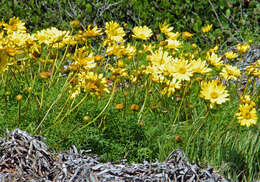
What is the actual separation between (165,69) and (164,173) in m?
0.62

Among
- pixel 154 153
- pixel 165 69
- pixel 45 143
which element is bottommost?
pixel 154 153

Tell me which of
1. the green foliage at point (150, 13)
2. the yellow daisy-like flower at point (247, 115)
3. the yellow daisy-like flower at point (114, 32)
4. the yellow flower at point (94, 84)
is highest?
the yellow daisy-like flower at point (114, 32)

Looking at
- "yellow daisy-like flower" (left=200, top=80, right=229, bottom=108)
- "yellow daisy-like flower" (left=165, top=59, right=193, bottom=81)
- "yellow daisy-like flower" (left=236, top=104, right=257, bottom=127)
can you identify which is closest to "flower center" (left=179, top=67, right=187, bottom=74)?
"yellow daisy-like flower" (left=165, top=59, right=193, bottom=81)

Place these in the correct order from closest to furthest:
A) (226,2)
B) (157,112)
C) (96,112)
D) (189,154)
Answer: (189,154), (96,112), (157,112), (226,2)

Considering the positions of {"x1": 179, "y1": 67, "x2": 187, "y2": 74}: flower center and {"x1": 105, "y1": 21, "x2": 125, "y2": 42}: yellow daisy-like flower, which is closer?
{"x1": 179, "y1": 67, "x2": 187, "y2": 74}: flower center

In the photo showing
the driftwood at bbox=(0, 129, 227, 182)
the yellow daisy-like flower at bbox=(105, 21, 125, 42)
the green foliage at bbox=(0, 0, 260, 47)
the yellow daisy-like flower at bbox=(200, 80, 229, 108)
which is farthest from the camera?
the green foliage at bbox=(0, 0, 260, 47)

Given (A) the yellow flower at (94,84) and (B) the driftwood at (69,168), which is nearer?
(B) the driftwood at (69,168)

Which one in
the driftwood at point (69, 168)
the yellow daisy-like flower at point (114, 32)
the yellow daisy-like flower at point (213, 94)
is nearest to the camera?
the driftwood at point (69, 168)

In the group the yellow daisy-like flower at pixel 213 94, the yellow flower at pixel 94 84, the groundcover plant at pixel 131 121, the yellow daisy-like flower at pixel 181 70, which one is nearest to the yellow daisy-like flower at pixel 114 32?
the groundcover plant at pixel 131 121

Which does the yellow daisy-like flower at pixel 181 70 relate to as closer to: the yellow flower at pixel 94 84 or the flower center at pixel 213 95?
the flower center at pixel 213 95

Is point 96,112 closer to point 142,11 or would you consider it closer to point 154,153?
point 154,153

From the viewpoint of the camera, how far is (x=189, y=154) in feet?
7.79

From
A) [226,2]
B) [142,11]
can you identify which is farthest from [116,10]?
[226,2]

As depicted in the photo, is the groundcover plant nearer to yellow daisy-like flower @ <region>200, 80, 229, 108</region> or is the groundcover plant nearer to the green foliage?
yellow daisy-like flower @ <region>200, 80, 229, 108</region>
